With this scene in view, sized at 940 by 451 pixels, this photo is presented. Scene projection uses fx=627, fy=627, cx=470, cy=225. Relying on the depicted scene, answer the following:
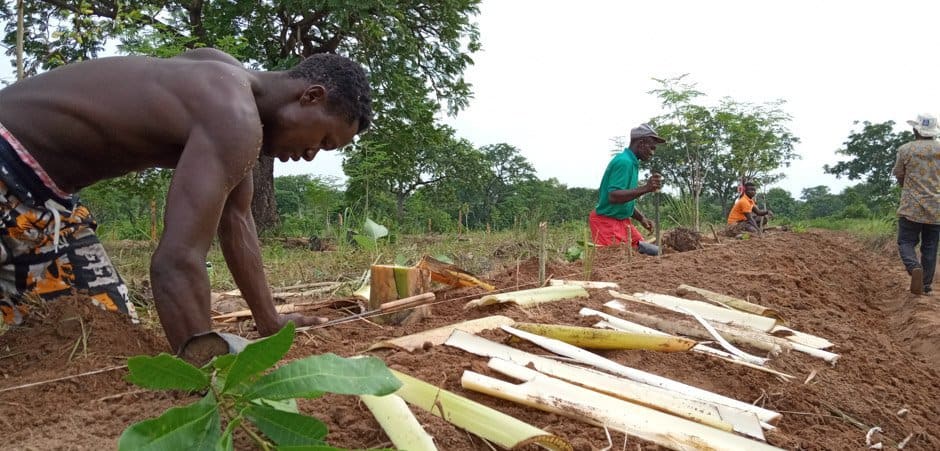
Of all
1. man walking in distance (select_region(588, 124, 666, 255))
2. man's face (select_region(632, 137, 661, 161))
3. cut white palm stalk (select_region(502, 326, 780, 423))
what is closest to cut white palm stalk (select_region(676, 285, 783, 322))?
cut white palm stalk (select_region(502, 326, 780, 423))

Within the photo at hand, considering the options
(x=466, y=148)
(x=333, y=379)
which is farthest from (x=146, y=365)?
(x=466, y=148)

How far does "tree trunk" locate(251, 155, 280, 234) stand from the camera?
38.9 feet

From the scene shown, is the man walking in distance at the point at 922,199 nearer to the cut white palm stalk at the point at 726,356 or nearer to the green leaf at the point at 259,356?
the cut white palm stalk at the point at 726,356

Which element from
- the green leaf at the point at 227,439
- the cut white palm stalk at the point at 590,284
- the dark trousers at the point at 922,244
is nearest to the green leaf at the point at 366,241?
the cut white palm stalk at the point at 590,284

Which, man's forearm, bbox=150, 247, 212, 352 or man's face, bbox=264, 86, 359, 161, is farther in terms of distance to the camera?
man's face, bbox=264, 86, 359, 161

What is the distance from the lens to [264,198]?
12.0 m

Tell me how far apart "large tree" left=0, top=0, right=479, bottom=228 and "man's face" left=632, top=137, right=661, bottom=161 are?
A: 5.81 meters

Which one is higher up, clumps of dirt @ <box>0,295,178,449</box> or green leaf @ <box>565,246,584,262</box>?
clumps of dirt @ <box>0,295,178,449</box>

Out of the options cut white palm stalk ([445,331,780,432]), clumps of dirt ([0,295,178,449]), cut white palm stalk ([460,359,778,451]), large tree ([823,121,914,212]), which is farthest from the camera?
large tree ([823,121,914,212])

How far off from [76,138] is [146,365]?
1.38 meters

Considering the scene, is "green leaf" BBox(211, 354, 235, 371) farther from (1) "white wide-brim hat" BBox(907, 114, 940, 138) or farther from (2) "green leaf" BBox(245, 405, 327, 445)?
(1) "white wide-brim hat" BBox(907, 114, 940, 138)

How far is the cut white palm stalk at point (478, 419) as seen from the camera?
4.52 ft

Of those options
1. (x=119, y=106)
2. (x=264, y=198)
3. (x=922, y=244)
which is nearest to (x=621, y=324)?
(x=119, y=106)

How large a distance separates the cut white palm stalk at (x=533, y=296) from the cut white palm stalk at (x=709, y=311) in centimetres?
22
